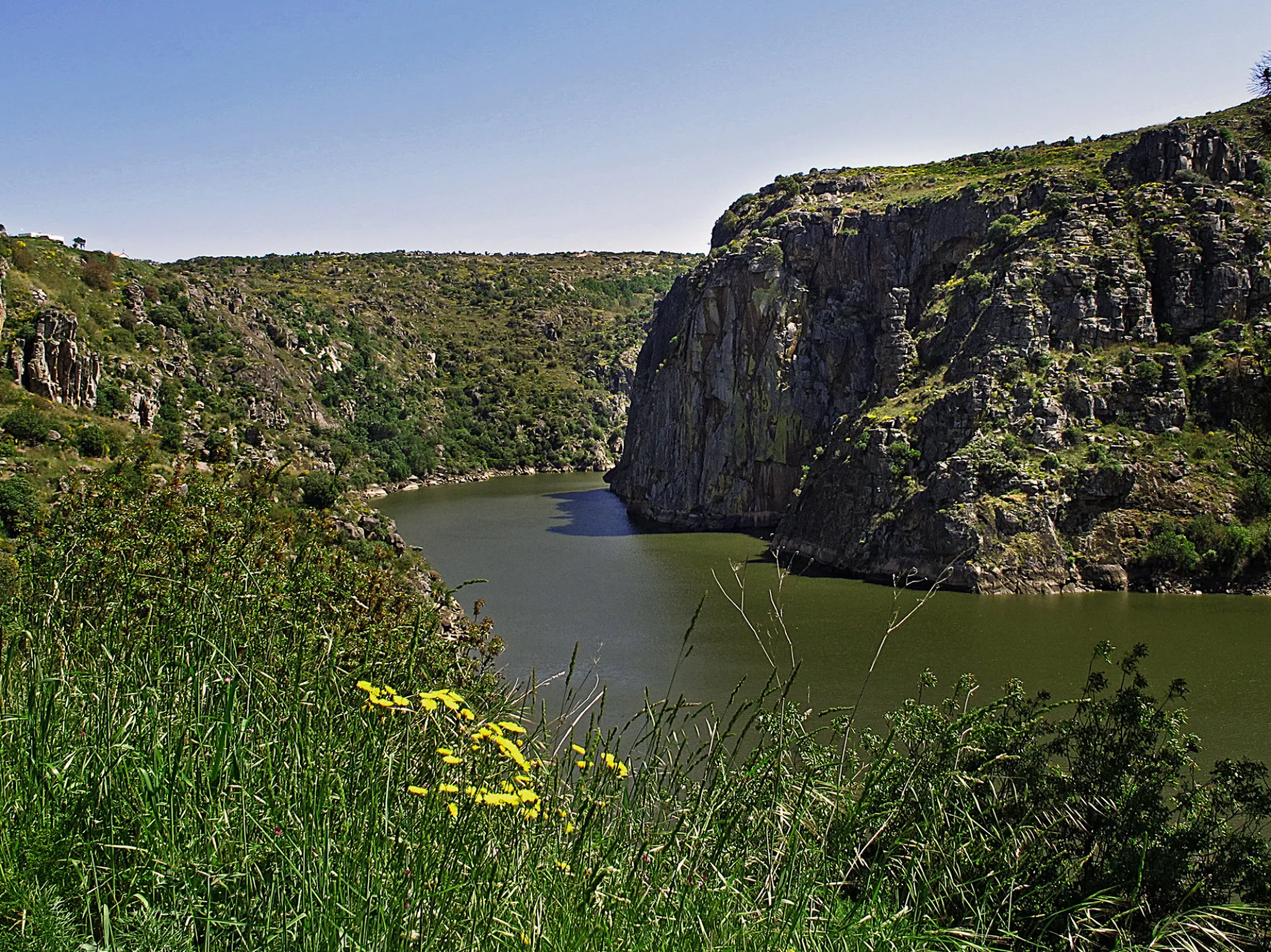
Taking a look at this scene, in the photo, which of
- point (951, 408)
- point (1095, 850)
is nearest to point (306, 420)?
point (951, 408)

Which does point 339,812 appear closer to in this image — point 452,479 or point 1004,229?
point 1004,229

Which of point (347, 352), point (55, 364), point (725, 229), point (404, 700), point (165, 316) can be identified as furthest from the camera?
point (347, 352)

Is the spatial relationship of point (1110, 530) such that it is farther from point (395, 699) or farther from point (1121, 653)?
point (395, 699)

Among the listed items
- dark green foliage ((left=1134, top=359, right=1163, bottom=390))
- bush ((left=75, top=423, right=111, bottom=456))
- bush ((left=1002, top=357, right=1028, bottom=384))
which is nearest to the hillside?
bush ((left=75, top=423, right=111, bottom=456))

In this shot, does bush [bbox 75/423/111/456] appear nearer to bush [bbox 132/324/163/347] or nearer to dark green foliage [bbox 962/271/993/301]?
bush [bbox 132/324/163/347]

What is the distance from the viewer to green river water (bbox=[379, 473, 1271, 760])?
21188 mm

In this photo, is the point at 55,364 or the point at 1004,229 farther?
the point at 1004,229

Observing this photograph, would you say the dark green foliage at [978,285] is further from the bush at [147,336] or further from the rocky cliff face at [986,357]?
the bush at [147,336]

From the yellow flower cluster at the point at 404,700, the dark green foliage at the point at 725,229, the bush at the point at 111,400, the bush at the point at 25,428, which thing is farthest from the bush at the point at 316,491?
the dark green foliage at the point at 725,229

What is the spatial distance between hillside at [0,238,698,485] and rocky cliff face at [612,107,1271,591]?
21220mm

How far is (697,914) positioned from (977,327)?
4017cm

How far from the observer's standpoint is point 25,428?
82.7 feet

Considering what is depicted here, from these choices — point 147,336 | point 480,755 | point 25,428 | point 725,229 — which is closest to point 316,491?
point 25,428

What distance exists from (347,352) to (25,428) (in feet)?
210
